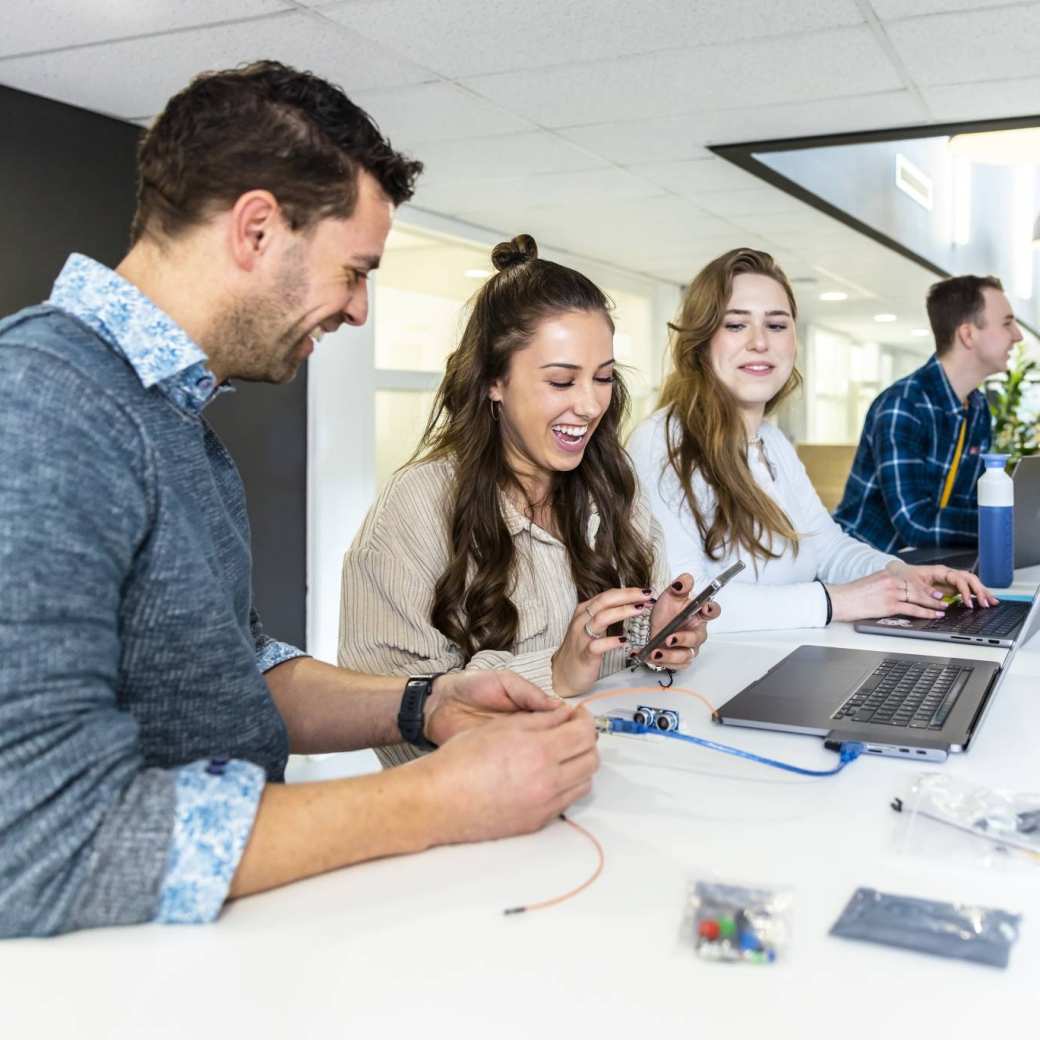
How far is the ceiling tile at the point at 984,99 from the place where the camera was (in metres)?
3.29

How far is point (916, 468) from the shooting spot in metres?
3.37

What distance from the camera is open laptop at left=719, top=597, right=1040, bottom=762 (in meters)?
1.31

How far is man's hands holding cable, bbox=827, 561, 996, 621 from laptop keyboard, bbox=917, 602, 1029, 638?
0.03 m

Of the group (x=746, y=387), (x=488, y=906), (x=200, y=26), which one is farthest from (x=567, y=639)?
(x=200, y=26)

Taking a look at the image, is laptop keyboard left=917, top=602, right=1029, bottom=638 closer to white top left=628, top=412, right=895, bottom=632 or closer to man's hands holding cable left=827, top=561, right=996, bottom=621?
man's hands holding cable left=827, top=561, right=996, bottom=621

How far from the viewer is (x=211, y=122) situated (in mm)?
1037

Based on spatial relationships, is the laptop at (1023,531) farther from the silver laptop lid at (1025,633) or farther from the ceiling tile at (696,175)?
the ceiling tile at (696,175)

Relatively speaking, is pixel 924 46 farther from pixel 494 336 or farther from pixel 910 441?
pixel 494 336

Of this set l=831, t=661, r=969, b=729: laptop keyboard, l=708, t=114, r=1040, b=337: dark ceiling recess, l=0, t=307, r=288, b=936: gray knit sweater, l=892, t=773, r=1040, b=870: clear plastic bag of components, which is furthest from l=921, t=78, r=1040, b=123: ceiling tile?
l=0, t=307, r=288, b=936: gray knit sweater

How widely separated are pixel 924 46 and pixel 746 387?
45.9 inches

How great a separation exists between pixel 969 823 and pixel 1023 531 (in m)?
1.82

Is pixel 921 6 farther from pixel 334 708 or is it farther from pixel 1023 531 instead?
pixel 334 708

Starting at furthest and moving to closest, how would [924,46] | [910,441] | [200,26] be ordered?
[910,441], [924,46], [200,26]

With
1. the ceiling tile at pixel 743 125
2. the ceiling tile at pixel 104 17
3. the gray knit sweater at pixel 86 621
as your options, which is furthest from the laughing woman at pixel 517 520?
the ceiling tile at pixel 743 125
